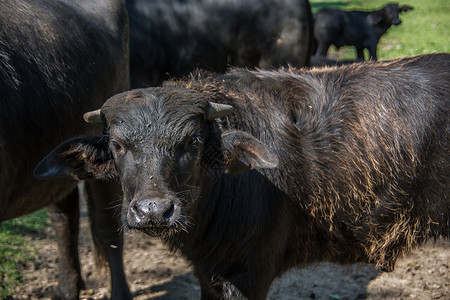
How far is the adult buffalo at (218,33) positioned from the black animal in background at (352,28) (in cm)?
749

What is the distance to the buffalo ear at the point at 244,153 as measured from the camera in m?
3.08

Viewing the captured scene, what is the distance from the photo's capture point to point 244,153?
10.4 ft

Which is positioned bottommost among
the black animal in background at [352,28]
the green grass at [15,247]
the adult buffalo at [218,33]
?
the green grass at [15,247]

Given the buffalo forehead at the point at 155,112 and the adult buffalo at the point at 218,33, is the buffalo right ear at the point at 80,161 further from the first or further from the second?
the adult buffalo at the point at 218,33

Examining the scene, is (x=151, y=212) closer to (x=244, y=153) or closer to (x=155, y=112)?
(x=155, y=112)

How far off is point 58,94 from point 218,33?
3.39 meters

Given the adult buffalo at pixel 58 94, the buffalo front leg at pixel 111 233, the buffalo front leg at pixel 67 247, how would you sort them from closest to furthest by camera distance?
the adult buffalo at pixel 58 94 < the buffalo front leg at pixel 111 233 < the buffalo front leg at pixel 67 247

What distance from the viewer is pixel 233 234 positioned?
3334mm

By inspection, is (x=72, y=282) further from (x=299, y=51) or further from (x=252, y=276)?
(x=299, y=51)

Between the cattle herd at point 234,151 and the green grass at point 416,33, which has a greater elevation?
the green grass at point 416,33

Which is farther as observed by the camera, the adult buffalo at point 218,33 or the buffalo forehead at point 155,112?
the adult buffalo at point 218,33

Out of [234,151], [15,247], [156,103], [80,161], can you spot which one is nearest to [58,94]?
[80,161]

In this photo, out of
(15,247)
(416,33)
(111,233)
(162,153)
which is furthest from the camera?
(416,33)

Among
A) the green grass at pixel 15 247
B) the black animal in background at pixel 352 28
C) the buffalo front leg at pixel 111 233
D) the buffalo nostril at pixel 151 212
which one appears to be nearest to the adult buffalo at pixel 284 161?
the buffalo nostril at pixel 151 212
